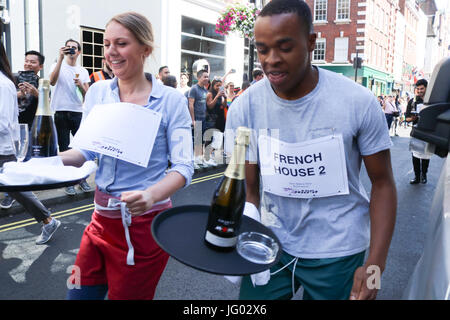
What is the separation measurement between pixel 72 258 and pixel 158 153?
253 cm

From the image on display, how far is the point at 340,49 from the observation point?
3647 cm

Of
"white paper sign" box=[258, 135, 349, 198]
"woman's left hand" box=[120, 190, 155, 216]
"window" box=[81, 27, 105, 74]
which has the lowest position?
"woman's left hand" box=[120, 190, 155, 216]

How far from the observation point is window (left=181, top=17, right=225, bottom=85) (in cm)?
1644

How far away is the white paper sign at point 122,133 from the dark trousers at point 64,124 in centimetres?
510

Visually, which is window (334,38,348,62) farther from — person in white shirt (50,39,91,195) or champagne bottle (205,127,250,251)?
champagne bottle (205,127,250,251)

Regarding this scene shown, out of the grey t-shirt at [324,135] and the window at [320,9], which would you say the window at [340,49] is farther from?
the grey t-shirt at [324,135]

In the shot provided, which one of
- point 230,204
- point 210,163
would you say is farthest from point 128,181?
point 210,163

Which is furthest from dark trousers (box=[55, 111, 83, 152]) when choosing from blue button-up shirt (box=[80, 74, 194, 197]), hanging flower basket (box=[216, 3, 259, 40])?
hanging flower basket (box=[216, 3, 259, 40])

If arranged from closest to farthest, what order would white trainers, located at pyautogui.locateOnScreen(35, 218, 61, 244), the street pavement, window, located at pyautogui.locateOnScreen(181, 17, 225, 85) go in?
the street pavement, white trainers, located at pyautogui.locateOnScreen(35, 218, 61, 244), window, located at pyautogui.locateOnScreen(181, 17, 225, 85)

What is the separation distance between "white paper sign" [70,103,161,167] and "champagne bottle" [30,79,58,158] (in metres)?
0.14

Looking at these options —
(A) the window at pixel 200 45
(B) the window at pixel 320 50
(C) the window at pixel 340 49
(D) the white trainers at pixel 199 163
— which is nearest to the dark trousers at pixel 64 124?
(D) the white trainers at pixel 199 163

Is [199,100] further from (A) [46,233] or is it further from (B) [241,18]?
(B) [241,18]
